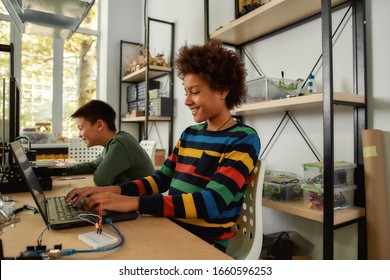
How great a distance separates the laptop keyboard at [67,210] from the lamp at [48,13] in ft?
3.66

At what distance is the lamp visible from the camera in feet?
5.13

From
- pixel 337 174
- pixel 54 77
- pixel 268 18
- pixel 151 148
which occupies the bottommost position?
pixel 337 174

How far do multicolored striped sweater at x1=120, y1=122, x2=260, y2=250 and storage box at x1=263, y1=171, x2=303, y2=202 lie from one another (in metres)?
0.55

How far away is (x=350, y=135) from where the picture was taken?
4.56ft

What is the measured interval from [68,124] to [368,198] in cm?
322

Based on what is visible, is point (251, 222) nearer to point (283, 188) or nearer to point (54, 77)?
point (283, 188)

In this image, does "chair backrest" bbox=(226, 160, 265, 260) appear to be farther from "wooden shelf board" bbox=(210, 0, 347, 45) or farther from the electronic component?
"wooden shelf board" bbox=(210, 0, 347, 45)

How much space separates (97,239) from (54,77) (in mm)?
3277

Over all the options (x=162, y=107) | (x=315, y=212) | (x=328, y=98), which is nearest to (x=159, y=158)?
(x=162, y=107)

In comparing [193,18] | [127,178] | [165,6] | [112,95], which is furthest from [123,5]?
[127,178]

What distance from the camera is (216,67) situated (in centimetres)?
102

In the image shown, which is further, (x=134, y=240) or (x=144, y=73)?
(x=144, y=73)
